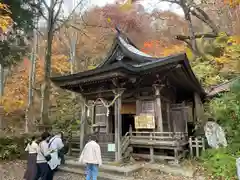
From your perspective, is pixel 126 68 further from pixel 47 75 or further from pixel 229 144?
pixel 47 75

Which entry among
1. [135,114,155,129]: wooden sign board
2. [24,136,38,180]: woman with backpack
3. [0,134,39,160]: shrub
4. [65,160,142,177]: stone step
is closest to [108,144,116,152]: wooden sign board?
[65,160,142,177]: stone step

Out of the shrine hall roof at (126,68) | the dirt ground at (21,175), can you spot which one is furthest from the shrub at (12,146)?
the shrine hall roof at (126,68)

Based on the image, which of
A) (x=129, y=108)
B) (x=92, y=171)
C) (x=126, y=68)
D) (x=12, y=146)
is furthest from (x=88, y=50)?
(x=92, y=171)

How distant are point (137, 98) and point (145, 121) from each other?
4.28 ft

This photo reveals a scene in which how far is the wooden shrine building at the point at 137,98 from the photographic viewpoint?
8.53 metres

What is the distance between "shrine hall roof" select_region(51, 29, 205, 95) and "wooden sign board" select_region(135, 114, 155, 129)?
7.31 feet

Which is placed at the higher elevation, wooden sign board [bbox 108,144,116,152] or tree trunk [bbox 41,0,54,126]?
tree trunk [bbox 41,0,54,126]

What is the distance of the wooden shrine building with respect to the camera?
853cm

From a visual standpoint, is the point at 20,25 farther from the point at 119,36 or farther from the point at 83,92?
the point at 119,36

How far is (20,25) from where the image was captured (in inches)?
382

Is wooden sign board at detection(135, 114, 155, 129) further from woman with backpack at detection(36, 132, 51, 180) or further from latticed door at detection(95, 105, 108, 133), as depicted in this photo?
woman with backpack at detection(36, 132, 51, 180)

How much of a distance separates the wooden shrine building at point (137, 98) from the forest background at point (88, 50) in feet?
6.29

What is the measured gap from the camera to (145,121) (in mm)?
9766

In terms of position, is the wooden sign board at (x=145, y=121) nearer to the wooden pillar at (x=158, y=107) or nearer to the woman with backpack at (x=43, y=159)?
the wooden pillar at (x=158, y=107)
